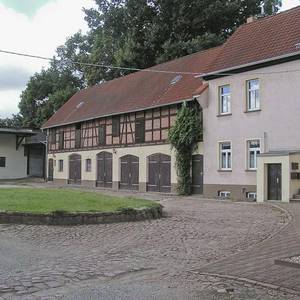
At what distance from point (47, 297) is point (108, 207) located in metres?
9.82

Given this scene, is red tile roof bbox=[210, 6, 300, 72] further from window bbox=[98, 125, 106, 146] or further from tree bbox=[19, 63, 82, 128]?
tree bbox=[19, 63, 82, 128]

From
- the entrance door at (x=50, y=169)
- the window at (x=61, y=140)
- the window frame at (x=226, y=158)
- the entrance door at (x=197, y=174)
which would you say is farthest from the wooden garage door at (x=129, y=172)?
the entrance door at (x=50, y=169)

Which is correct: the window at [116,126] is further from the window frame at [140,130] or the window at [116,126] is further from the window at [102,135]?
the window frame at [140,130]

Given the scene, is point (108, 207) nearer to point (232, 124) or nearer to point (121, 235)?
point (121, 235)

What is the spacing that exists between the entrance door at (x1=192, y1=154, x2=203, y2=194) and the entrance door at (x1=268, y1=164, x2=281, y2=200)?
6.15 m

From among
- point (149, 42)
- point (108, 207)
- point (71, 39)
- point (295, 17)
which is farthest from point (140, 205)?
point (71, 39)

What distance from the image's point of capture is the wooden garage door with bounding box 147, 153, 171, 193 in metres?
34.1

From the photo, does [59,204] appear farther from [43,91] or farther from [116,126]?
[43,91]

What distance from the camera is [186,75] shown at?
35.7m

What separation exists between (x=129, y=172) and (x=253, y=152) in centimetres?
1223

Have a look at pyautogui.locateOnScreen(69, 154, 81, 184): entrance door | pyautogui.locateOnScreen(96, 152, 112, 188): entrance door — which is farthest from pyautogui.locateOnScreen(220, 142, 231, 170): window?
pyautogui.locateOnScreen(69, 154, 81, 184): entrance door

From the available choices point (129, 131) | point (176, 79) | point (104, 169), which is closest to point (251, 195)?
point (176, 79)

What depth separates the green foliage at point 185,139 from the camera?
31.5 metres

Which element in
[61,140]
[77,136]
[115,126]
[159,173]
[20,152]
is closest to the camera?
[159,173]
